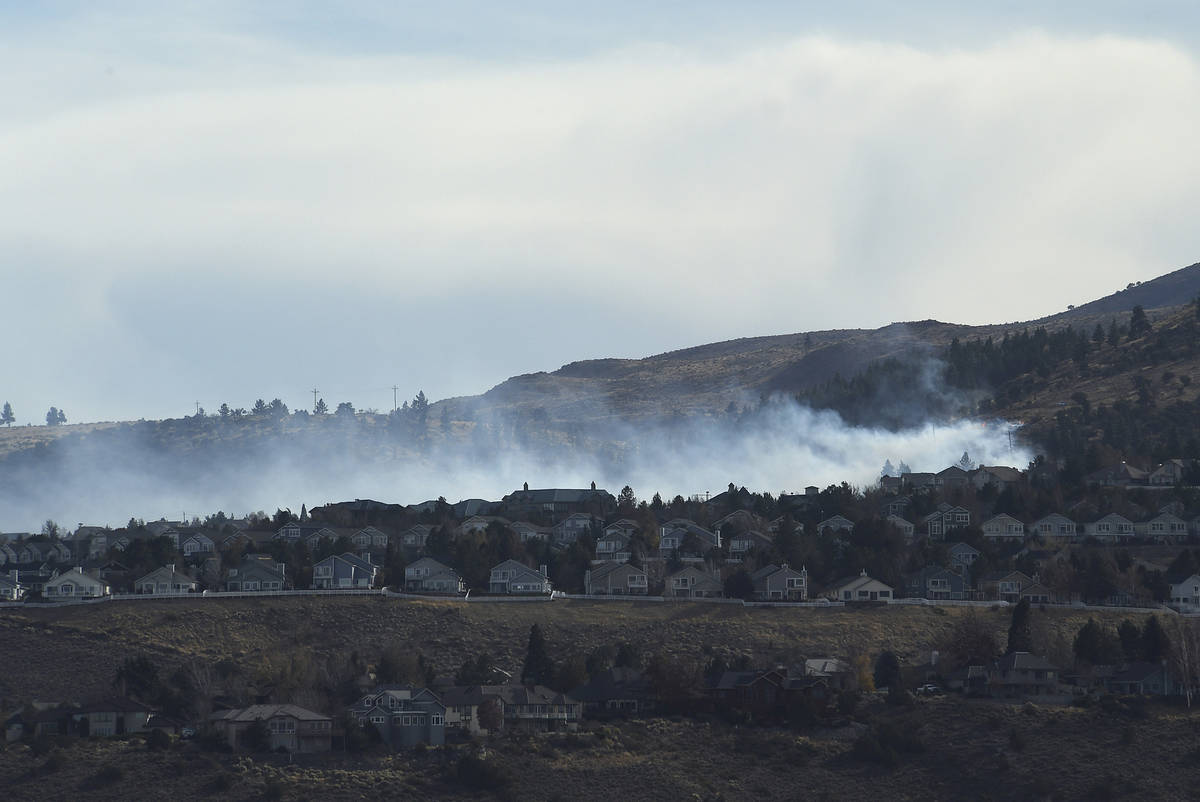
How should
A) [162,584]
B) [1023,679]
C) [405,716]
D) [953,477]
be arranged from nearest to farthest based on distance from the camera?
[405,716] → [1023,679] → [162,584] → [953,477]

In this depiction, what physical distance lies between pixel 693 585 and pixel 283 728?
42.3m

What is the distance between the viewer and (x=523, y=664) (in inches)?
4953

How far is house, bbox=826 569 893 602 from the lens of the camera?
141500 millimetres

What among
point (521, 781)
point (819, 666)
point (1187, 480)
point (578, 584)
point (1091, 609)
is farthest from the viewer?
point (1187, 480)

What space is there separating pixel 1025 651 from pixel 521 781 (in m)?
34.4

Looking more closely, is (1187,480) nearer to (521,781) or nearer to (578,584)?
(578,584)

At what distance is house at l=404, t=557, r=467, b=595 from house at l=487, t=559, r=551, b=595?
230cm

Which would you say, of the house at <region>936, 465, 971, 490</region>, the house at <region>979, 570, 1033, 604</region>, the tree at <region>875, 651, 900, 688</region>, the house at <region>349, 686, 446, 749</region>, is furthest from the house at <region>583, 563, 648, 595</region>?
the house at <region>936, 465, 971, 490</region>

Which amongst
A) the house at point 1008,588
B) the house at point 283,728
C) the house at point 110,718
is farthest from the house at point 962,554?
the house at point 110,718

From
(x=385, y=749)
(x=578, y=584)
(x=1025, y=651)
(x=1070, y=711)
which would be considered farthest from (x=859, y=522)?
(x=385, y=749)

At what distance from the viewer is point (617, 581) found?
14712 cm

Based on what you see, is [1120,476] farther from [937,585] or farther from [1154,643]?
[1154,643]

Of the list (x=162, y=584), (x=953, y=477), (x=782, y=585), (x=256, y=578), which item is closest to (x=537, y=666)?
(x=782, y=585)

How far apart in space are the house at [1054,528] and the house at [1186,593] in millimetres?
21106
